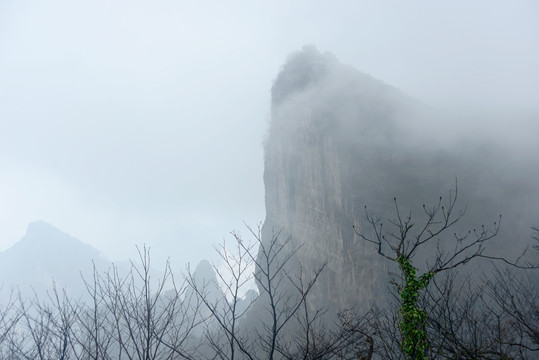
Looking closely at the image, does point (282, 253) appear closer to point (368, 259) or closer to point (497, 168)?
point (368, 259)

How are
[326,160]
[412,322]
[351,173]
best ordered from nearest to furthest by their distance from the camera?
[412,322] → [351,173] → [326,160]

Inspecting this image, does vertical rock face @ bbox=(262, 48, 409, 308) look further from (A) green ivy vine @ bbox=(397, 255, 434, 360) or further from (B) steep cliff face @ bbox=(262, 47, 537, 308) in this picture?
(A) green ivy vine @ bbox=(397, 255, 434, 360)

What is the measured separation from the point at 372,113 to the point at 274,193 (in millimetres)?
20878

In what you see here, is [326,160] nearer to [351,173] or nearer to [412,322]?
[351,173]

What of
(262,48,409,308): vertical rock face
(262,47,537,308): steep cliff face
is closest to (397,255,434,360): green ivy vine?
(262,47,537,308): steep cliff face

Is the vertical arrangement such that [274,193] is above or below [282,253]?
above

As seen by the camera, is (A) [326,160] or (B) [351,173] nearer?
(B) [351,173]

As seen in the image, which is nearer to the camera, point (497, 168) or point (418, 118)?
point (497, 168)

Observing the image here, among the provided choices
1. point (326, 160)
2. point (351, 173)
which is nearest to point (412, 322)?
point (351, 173)

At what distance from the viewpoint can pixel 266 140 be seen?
189 ft

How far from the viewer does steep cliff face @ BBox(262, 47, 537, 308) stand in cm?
3231

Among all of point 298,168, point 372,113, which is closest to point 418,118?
point 372,113

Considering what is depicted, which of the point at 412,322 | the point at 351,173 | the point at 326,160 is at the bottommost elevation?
the point at 412,322

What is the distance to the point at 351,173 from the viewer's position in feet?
123
